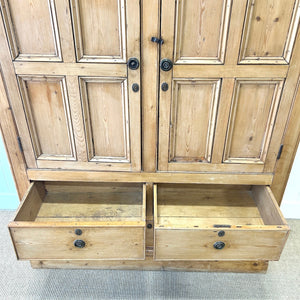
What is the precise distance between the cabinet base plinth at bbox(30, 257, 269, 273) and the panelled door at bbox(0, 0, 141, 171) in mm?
540

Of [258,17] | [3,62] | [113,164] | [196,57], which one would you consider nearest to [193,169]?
[113,164]

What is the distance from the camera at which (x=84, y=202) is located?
1513 millimetres

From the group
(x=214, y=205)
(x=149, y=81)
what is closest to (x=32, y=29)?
(x=149, y=81)

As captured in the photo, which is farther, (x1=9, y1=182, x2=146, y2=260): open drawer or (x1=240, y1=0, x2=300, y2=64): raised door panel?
(x1=9, y1=182, x2=146, y2=260): open drawer

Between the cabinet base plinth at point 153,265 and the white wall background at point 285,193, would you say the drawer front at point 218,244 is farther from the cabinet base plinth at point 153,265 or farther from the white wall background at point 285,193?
the white wall background at point 285,193

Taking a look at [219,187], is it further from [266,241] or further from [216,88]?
[216,88]

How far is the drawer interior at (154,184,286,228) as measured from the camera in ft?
4.61

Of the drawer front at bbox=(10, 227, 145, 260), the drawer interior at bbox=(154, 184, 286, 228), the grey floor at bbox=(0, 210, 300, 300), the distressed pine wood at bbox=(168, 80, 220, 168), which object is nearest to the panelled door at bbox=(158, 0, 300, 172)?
the distressed pine wood at bbox=(168, 80, 220, 168)

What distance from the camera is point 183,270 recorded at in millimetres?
1525

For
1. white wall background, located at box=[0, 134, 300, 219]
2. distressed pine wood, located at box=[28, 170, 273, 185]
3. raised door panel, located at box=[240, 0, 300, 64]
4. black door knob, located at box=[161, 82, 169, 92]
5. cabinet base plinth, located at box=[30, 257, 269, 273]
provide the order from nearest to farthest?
raised door panel, located at box=[240, 0, 300, 64]
black door knob, located at box=[161, 82, 169, 92]
distressed pine wood, located at box=[28, 170, 273, 185]
cabinet base plinth, located at box=[30, 257, 269, 273]
white wall background, located at box=[0, 134, 300, 219]

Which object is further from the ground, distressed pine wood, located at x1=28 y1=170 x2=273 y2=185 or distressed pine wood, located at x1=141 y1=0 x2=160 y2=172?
distressed pine wood, located at x1=141 y1=0 x2=160 y2=172

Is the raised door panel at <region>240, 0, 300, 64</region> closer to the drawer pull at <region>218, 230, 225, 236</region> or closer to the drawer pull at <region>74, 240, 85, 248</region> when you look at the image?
the drawer pull at <region>218, 230, 225, 236</region>

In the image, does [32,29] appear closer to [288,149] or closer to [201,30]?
[201,30]

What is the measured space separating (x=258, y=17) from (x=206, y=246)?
0.90 m
